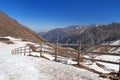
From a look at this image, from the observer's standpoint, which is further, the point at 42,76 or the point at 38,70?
the point at 38,70

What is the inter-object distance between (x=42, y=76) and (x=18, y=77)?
1.22 metres

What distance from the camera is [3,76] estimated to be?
11.2 m

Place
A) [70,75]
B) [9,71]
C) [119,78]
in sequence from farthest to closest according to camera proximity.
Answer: [9,71] → [70,75] → [119,78]

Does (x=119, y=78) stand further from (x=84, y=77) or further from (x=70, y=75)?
(x=70, y=75)

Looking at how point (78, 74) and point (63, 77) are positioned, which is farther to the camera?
point (78, 74)

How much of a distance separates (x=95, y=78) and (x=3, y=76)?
468cm

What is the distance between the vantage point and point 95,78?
11180 mm

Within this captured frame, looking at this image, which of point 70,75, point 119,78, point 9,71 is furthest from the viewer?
point 9,71

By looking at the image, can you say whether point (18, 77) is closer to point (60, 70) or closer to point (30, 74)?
point (30, 74)

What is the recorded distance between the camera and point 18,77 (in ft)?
36.0

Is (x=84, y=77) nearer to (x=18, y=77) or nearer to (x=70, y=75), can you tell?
(x=70, y=75)

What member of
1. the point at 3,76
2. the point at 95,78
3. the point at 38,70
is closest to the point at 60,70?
the point at 38,70

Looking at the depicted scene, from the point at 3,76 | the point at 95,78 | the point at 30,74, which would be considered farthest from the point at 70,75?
the point at 3,76

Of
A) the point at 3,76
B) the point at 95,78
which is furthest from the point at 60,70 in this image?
the point at 3,76
